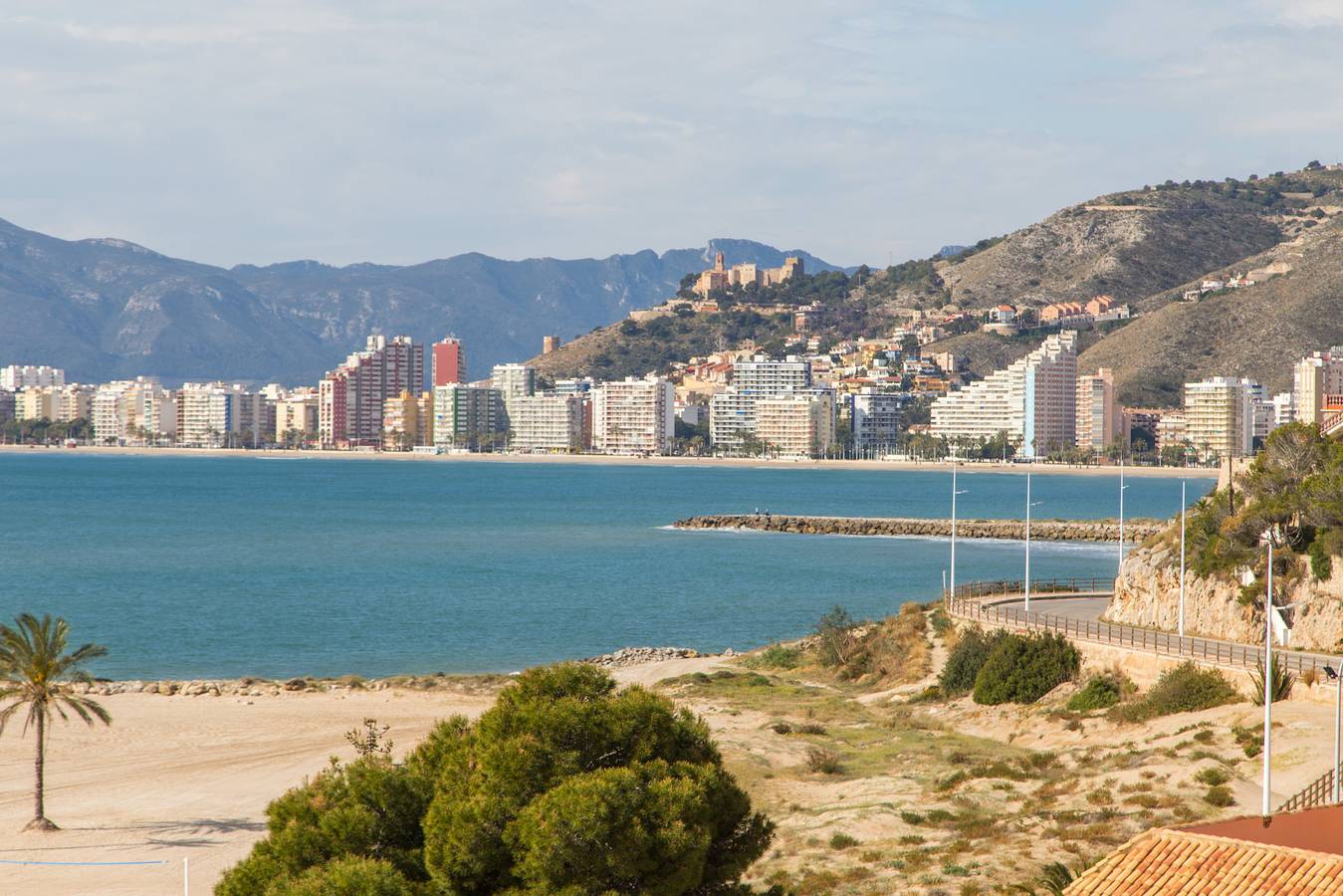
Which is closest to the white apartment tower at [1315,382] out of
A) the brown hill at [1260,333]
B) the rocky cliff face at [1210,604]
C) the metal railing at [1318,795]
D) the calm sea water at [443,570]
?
the calm sea water at [443,570]

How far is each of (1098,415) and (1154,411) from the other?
31.1ft

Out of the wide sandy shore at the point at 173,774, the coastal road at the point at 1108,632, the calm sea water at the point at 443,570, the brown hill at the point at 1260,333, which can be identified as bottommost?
the calm sea water at the point at 443,570

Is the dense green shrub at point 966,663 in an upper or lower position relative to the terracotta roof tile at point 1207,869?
lower

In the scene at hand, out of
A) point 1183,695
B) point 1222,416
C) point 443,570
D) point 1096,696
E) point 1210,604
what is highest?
point 1222,416

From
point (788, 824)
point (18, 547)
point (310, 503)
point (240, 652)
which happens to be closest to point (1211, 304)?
point (310, 503)

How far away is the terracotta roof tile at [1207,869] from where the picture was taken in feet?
34.0

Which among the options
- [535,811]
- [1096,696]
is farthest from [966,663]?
[535,811]

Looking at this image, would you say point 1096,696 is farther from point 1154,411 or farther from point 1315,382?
point 1154,411

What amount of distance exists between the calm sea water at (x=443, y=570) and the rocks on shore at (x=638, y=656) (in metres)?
1.96

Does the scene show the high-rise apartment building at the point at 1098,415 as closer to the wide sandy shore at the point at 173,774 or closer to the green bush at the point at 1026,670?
the wide sandy shore at the point at 173,774

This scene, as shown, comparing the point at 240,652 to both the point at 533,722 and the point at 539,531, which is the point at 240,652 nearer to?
the point at 533,722

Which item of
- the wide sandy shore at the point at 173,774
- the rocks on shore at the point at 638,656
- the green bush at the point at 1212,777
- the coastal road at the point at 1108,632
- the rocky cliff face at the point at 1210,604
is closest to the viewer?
the green bush at the point at 1212,777

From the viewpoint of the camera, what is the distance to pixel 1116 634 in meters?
29.1

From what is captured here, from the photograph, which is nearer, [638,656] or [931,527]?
[638,656]
